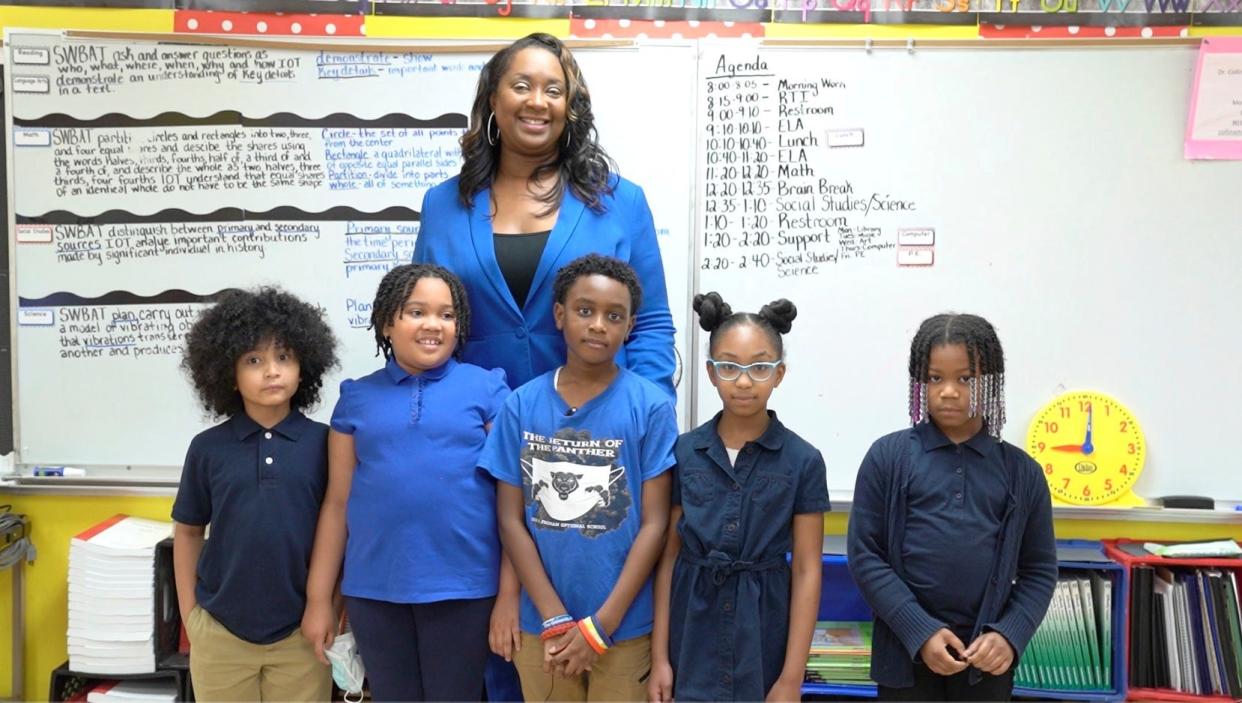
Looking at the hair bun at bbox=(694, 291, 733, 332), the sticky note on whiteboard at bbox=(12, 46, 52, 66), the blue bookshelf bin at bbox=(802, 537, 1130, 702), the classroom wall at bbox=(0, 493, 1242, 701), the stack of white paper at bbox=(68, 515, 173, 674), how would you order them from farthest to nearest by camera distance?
the classroom wall at bbox=(0, 493, 1242, 701) → the sticky note on whiteboard at bbox=(12, 46, 52, 66) → the stack of white paper at bbox=(68, 515, 173, 674) → the blue bookshelf bin at bbox=(802, 537, 1130, 702) → the hair bun at bbox=(694, 291, 733, 332)

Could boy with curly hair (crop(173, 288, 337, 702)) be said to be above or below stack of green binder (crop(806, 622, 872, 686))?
above

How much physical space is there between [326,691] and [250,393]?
0.64 metres

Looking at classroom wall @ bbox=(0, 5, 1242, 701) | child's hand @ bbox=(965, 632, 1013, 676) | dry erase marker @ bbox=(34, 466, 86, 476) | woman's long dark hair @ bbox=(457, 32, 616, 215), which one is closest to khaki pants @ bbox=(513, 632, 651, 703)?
child's hand @ bbox=(965, 632, 1013, 676)

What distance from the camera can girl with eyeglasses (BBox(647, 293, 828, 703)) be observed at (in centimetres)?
152

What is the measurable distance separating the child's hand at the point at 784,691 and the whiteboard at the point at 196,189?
3.81ft

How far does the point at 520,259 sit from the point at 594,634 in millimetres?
721

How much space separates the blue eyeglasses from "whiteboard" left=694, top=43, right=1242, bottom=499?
2.97ft

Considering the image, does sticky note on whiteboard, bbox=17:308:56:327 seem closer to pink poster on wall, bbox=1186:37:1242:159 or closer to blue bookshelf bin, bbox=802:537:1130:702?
blue bookshelf bin, bbox=802:537:1130:702

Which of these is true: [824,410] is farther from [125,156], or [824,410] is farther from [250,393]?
[125,156]

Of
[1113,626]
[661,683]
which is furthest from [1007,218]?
[661,683]

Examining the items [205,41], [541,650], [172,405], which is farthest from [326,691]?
[205,41]

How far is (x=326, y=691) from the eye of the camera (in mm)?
1787

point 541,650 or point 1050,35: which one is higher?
point 1050,35

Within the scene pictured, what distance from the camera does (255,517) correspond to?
166 centimetres
